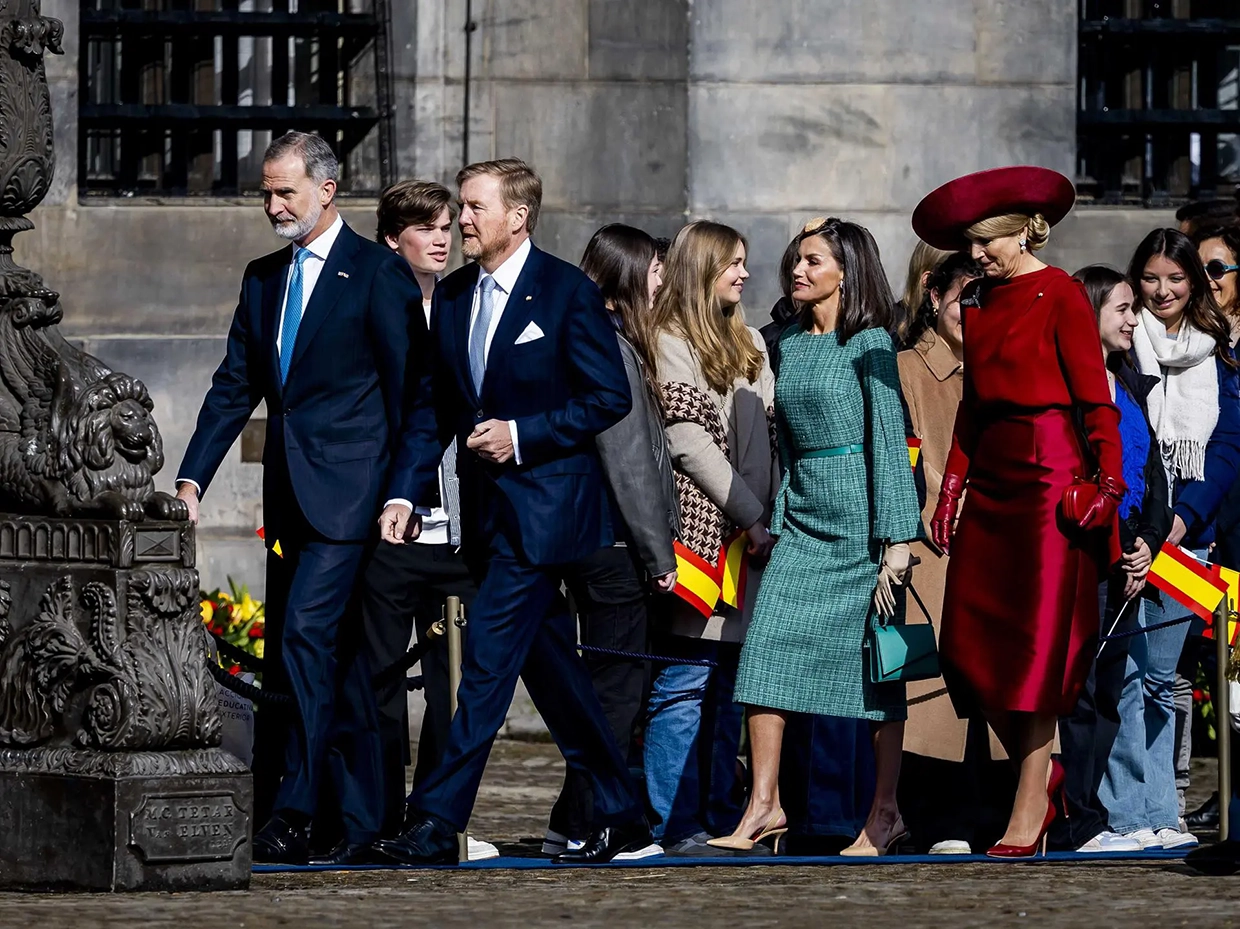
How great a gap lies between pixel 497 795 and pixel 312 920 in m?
4.39

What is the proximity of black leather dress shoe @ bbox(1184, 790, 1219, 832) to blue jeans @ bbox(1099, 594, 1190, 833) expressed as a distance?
0.38 metres

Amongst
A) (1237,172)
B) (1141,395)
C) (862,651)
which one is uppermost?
(1237,172)

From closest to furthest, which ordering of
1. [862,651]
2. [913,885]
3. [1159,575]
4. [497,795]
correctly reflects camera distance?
[913,885] < [862,651] < [1159,575] < [497,795]

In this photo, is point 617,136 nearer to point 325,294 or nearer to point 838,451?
point 838,451

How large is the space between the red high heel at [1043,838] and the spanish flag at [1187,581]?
84cm

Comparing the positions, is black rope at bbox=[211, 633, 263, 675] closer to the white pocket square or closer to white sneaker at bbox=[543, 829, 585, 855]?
white sneaker at bbox=[543, 829, 585, 855]

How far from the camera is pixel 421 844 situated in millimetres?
8086

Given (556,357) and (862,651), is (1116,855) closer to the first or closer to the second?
(862,651)

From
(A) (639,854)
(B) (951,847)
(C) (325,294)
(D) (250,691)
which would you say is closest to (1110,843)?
(B) (951,847)

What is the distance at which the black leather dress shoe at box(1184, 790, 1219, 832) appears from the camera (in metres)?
10.1

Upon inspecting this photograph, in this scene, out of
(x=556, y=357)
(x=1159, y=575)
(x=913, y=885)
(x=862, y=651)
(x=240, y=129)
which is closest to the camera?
(x=913, y=885)

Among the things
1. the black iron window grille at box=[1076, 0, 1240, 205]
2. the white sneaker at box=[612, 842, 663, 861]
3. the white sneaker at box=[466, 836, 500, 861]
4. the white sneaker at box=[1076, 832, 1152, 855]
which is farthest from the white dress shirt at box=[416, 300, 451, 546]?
the black iron window grille at box=[1076, 0, 1240, 205]

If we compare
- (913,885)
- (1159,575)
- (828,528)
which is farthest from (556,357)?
(1159,575)

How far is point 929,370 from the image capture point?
9461mm
